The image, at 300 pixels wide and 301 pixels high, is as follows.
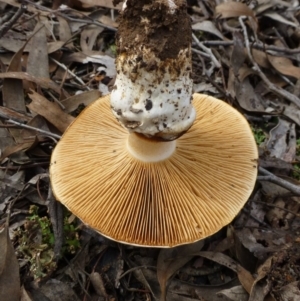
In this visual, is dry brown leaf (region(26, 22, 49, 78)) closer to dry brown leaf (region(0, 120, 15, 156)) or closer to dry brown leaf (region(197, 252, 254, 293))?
dry brown leaf (region(0, 120, 15, 156))

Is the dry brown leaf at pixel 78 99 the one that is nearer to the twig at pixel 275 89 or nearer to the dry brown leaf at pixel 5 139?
the dry brown leaf at pixel 5 139

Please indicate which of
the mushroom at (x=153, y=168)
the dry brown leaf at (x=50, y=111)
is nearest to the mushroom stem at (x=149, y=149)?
the mushroom at (x=153, y=168)

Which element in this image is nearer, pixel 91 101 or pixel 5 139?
pixel 5 139

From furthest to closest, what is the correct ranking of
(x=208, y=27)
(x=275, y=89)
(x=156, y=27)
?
(x=208, y=27)
(x=275, y=89)
(x=156, y=27)

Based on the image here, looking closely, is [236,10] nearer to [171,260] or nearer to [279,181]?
[279,181]

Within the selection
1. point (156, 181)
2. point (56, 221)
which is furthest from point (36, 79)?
point (156, 181)

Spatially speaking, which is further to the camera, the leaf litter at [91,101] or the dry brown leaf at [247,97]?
the dry brown leaf at [247,97]

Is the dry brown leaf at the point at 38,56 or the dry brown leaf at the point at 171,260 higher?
the dry brown leaf at the point at 38,56
